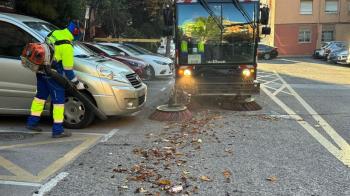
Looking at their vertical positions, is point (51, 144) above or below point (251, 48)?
below

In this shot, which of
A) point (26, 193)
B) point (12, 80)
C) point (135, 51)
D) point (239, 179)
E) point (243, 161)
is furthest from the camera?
point (135, 51)

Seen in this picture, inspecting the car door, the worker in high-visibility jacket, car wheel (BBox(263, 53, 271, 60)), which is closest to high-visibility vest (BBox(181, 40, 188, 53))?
the worker in high-visibility jacket

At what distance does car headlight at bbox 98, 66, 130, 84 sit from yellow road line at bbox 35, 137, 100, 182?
1.24 metres

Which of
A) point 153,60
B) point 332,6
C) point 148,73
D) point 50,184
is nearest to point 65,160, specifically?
point 50,184

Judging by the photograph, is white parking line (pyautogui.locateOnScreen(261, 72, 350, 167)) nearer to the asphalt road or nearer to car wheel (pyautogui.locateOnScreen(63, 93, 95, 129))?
the asphalt road

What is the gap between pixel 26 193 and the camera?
5098 mm

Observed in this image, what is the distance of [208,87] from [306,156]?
4.53 m

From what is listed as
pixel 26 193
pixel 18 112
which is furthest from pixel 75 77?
pixel 26 193

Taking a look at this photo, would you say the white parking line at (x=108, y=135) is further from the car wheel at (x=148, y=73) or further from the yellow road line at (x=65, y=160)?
the car wheel at (x=148, y=73)

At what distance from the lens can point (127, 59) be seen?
16.8 m

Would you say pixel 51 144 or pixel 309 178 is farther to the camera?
pixel 51 144

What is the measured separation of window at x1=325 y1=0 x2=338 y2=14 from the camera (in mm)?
48769

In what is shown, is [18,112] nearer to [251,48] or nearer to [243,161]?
[243,161]

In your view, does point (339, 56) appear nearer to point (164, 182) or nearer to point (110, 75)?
point (110, 75)
